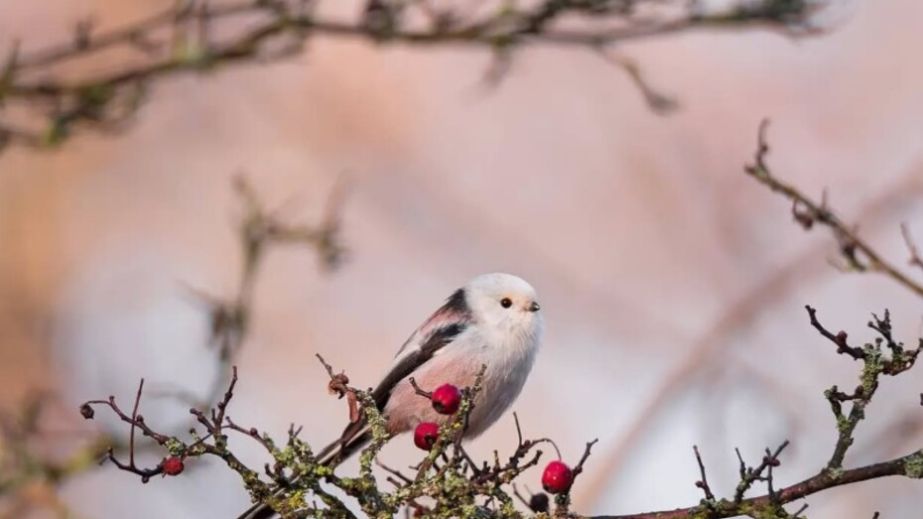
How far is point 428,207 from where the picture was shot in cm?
895

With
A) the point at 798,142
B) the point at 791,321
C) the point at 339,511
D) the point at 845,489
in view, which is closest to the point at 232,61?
the point at 339,511

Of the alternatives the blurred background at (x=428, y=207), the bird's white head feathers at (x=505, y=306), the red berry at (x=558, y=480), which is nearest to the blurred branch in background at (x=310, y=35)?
the bird's white head feathers at (x=505, y=306)

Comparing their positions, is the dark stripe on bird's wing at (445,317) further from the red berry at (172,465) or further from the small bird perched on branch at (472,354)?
the red berry at (172,465)

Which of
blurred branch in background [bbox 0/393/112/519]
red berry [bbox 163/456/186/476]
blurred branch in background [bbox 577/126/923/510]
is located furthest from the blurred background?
red berry [bbox 163/456/186/476]

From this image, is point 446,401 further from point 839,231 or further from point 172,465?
point 839,231

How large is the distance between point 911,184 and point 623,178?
4254mm

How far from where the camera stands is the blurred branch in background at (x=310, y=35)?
4.21m

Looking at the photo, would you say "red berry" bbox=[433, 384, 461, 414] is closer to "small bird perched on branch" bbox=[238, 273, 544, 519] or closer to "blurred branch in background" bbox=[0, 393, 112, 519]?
"small bird perched on branch" bbox=[238, 273, 544, 519]

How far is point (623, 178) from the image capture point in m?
9.05

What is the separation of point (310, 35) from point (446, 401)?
2021 millimetres

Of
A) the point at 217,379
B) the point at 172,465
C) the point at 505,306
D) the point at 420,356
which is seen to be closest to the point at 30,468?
the point at 217,379

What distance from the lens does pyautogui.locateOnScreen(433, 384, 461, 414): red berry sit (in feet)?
8.65

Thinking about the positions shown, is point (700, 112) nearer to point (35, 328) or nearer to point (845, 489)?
point (845, 489)

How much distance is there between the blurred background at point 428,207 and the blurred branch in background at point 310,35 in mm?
3540
